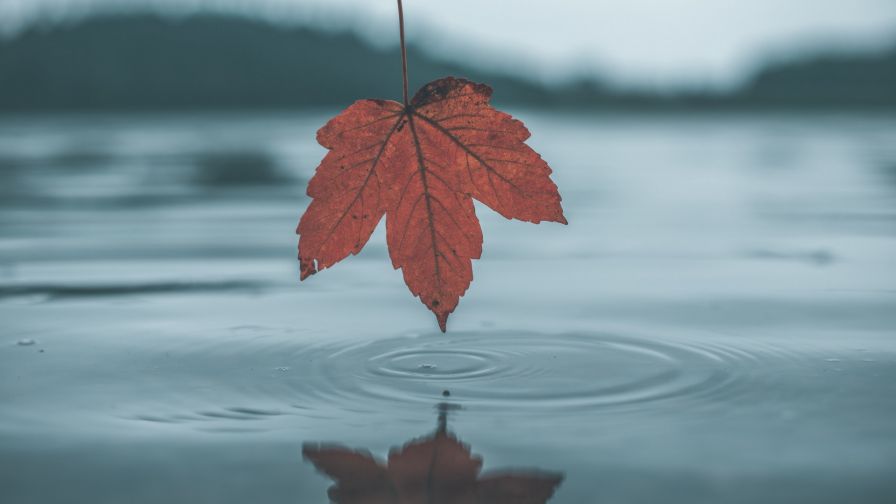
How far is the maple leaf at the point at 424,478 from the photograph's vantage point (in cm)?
111

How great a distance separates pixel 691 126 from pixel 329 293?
47.3 ft

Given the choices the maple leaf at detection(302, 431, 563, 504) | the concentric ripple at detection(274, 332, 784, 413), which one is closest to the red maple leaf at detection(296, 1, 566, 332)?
the maple leaf at detection(302, 431, 563, 504)

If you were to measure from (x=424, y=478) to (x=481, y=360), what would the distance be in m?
0.60

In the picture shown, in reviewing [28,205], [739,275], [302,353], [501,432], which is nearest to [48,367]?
[302,353]

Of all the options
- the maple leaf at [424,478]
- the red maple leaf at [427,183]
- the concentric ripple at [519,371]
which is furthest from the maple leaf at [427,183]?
the concentric ripple at [519,371]

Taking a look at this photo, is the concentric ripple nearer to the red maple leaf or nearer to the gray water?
the gray water

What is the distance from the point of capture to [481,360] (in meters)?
1.76

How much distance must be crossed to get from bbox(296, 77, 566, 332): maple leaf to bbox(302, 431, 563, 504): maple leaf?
7.3 inches

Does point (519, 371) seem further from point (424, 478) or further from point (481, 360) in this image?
point (424, 478)

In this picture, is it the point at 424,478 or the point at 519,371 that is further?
the point at 519,371

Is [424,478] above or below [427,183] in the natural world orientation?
below

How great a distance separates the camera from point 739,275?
2949 mm

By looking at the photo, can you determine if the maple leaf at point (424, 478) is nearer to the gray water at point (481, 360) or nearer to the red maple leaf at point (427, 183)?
the gray water at point (481, 360)

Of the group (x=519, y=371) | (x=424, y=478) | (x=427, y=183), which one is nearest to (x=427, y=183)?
(x=427, y=183)
